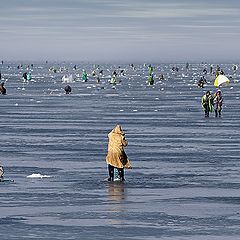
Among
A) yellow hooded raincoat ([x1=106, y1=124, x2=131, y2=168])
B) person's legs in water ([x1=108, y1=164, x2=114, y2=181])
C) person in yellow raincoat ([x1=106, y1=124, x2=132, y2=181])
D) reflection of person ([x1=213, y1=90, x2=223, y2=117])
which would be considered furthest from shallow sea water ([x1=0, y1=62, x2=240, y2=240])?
reflection of person ([x1=213, y1=90, x2=223, y2=117])

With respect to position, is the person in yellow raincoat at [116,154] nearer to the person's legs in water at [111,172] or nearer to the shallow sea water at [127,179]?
the person's legs in water at [111,172]

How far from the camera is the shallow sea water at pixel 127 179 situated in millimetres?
20703

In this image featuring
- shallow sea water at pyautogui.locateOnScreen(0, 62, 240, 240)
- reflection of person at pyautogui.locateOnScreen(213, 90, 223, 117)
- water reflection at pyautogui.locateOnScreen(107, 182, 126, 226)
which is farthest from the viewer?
reflection of person at pyautogui.locateOnScreen(213, 90, 223, 117)

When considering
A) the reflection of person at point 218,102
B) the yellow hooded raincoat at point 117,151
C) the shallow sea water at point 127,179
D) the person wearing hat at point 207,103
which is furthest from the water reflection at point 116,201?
the reflection of person at point 218,102

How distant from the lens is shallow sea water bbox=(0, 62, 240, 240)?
2070 cm

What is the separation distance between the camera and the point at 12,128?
49344 mm

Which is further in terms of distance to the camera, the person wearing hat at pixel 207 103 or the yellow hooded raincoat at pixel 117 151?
the person wearing hat at pixel 207 103

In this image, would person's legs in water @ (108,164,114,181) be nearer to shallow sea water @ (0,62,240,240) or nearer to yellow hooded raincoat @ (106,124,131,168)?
yellow hooded raincoat @ (106,124,131,168)

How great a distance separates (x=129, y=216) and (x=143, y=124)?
30.2 m

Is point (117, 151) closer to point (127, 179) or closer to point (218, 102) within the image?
point (127, 179)

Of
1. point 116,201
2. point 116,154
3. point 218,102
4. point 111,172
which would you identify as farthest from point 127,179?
point 218,102

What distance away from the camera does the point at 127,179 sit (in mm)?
29062

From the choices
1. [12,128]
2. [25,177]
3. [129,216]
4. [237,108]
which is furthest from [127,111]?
[129,216]

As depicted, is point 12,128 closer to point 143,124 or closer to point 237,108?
point 143,124
